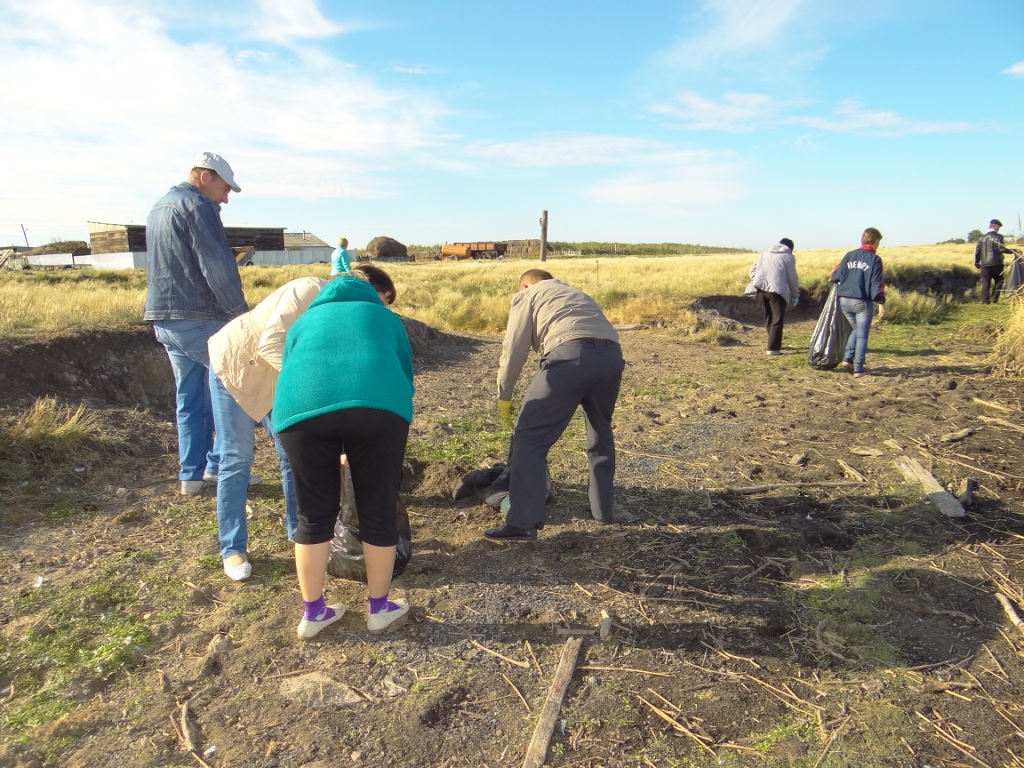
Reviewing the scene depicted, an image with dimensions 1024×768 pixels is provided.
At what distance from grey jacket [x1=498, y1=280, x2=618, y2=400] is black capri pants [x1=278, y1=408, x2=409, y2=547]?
128 cm

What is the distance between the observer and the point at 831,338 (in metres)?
8.80

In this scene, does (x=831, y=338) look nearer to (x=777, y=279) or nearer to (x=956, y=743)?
(x=777, y=279)

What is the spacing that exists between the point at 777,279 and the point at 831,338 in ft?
4.94

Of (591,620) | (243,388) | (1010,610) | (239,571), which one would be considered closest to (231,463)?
(243,388)

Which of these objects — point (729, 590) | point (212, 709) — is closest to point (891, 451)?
point (729, 590)

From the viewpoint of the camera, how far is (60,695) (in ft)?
8.32

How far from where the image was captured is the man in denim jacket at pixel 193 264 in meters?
3.96

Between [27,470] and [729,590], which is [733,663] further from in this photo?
[27,470]

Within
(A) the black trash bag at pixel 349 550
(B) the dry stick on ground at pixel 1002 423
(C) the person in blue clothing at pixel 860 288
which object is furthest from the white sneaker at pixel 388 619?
(C) the person in blue clothing at pixel 860 288

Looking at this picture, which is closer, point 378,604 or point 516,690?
point 516,690

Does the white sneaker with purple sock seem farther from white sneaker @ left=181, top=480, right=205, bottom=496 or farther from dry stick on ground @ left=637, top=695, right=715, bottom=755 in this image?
white sneaker @ left=181, top=480, right=205, bottom=496

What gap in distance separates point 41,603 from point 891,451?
5888mm

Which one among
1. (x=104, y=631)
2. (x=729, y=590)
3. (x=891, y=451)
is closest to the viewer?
(x=104, y=631)

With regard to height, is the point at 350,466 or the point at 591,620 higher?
the point at 350,466
